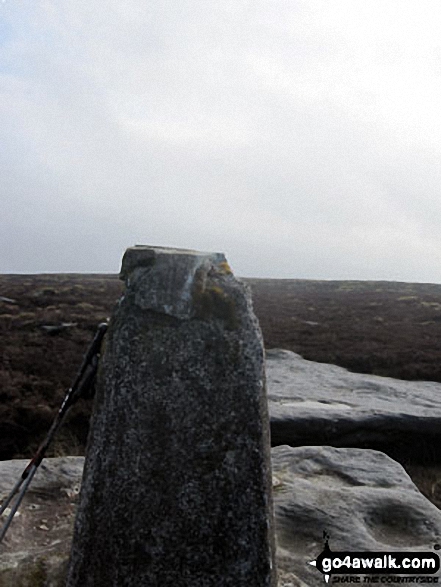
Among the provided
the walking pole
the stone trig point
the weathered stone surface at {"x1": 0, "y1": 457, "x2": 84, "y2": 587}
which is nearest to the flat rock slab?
the weathered stone surface at {"x1": 0, "y1": 457, "x2": 84, "y2": 587}

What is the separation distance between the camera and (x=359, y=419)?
9.38m

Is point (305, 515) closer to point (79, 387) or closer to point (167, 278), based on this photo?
point (79, 387)

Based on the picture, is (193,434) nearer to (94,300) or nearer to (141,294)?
(141,294)

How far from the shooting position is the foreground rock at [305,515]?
4.07 m

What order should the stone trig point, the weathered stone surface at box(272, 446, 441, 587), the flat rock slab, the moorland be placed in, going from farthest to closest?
the moorland → the flat rock slab → the weathered stone surface at box(272, 446, 441, 587) → the stone trig point

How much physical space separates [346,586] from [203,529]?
2.07 m

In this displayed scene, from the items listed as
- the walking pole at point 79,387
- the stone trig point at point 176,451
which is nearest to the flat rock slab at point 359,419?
the walking pole at point 79,387

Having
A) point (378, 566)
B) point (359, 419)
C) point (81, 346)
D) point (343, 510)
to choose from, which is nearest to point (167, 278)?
point (378, 566)

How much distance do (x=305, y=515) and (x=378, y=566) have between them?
905 millimetres

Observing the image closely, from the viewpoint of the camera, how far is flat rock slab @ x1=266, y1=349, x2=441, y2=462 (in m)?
9.07

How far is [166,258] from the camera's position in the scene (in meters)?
3.28

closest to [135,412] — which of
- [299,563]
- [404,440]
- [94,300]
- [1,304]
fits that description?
[299,563]

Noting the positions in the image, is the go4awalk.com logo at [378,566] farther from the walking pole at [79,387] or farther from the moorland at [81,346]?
the moorland at [81,346]

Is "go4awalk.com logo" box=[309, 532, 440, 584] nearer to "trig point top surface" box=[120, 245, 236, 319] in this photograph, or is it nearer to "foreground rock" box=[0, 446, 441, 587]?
"foreground rock" box=[0, 446, 441, 587]
